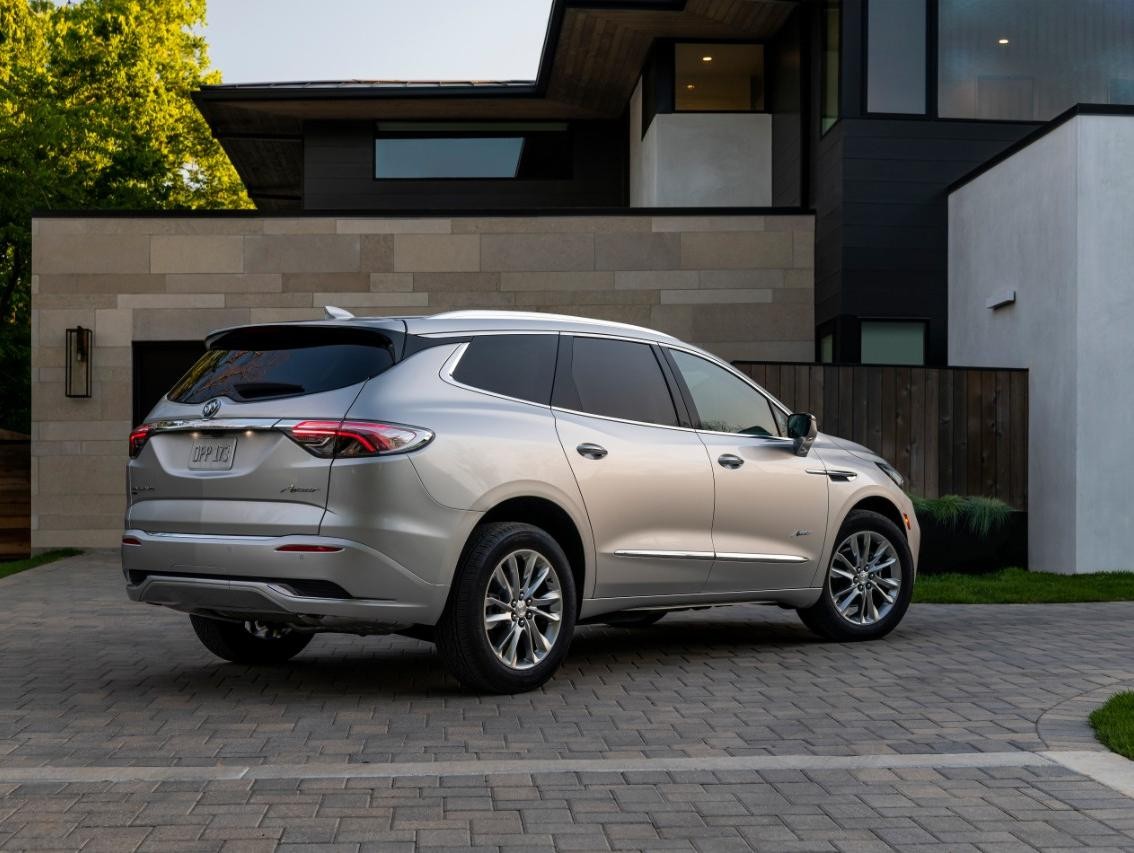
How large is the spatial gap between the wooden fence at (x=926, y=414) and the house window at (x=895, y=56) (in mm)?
3947

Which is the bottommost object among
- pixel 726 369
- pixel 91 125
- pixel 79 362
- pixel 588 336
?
pixel 726 369

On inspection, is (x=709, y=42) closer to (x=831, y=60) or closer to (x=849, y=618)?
(x=831, y=60)

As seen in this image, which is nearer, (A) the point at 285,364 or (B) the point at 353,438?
(B) the point at 353,438

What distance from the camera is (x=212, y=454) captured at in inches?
288

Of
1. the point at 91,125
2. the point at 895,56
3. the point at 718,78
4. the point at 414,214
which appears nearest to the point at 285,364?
the point at 414,214

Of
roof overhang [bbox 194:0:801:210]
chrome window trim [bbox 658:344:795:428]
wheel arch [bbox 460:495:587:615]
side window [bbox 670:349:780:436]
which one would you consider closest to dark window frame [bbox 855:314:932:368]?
roof overhang [bbox 194:0:801:210]

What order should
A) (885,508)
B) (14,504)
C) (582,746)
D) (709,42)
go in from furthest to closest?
1. (709,42)
2. (14,504)
3. (885,508)
4. (582,746)

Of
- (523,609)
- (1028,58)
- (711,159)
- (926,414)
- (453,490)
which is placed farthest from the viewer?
(711,159)

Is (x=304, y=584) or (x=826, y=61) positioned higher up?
(x=826, y=61)

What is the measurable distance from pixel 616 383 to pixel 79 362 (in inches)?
458

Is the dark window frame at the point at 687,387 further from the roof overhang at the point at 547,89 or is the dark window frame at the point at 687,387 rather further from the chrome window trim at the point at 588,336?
the roof overhang at the point at 547,89

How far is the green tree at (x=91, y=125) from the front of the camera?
30.4 metres

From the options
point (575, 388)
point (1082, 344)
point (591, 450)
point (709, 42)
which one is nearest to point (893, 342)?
point (1082, 344)

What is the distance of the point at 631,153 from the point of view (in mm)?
24656
